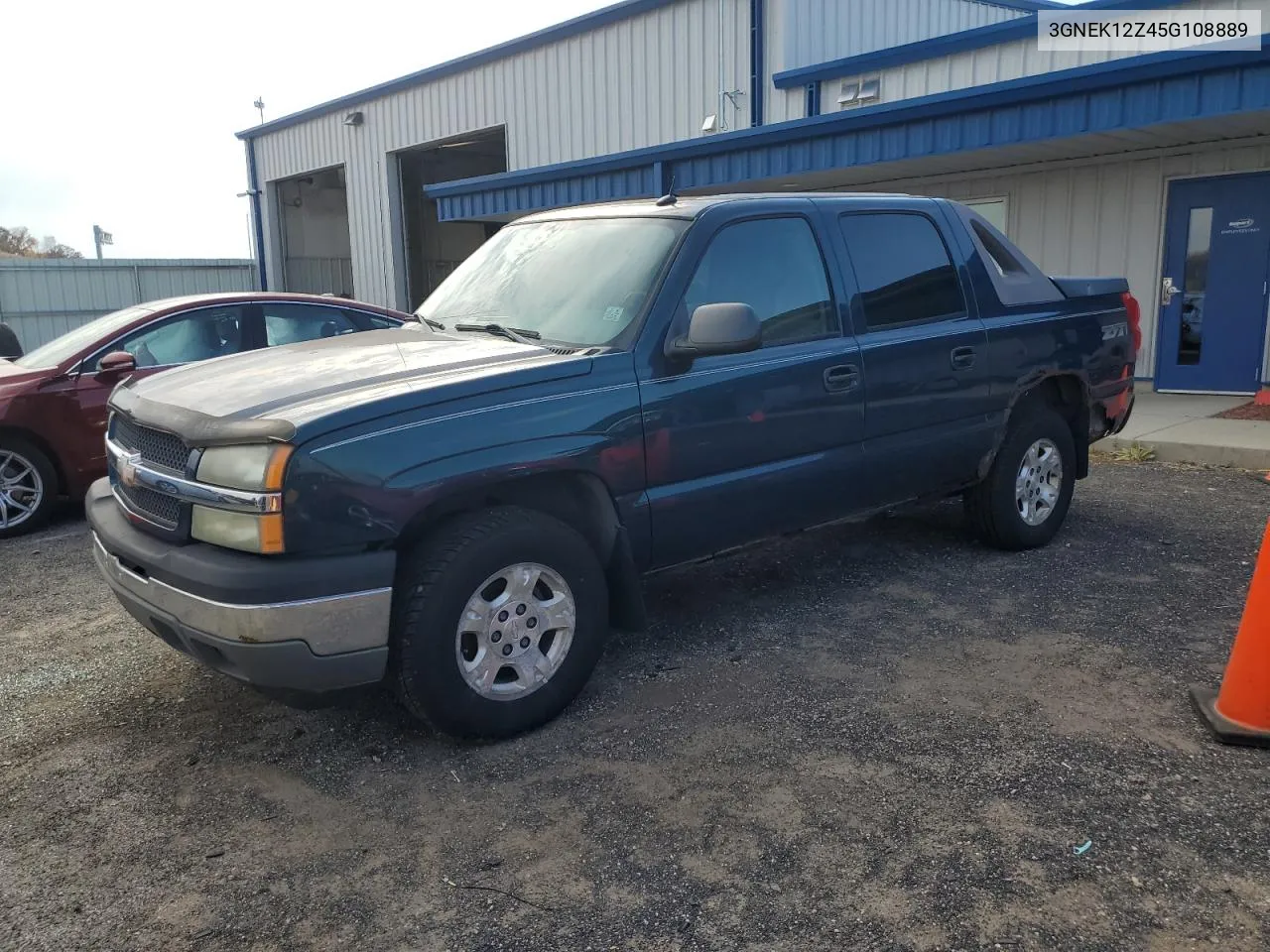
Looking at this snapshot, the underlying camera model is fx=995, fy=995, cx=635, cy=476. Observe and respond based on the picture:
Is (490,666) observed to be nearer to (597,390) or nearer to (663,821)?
(663,821)

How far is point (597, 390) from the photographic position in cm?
369

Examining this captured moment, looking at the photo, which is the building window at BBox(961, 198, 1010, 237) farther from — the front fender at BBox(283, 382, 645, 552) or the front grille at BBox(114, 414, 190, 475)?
the front grille at BBox(114, 414, 190, 475)

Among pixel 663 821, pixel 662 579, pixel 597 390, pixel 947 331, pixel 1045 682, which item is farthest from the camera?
pixel 662 579

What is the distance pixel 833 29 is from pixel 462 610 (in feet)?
47.5

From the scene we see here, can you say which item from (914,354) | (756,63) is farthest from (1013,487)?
(756,63)

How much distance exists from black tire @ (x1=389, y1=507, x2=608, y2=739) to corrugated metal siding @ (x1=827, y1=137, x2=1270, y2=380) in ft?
32.8

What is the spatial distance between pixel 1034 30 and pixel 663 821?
39.0ft

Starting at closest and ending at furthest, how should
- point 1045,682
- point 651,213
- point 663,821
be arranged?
point 663,821
point 1045,682
point 651,213

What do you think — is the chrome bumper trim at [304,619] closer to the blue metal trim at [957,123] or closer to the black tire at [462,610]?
the black tire at [462,610]

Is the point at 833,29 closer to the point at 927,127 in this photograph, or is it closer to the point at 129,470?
the point at 927,127

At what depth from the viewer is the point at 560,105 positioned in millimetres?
17906

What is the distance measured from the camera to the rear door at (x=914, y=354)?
15.4ft

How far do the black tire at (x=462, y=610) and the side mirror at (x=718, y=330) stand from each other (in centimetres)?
85

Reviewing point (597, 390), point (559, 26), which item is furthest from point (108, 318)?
point (559, 26)
